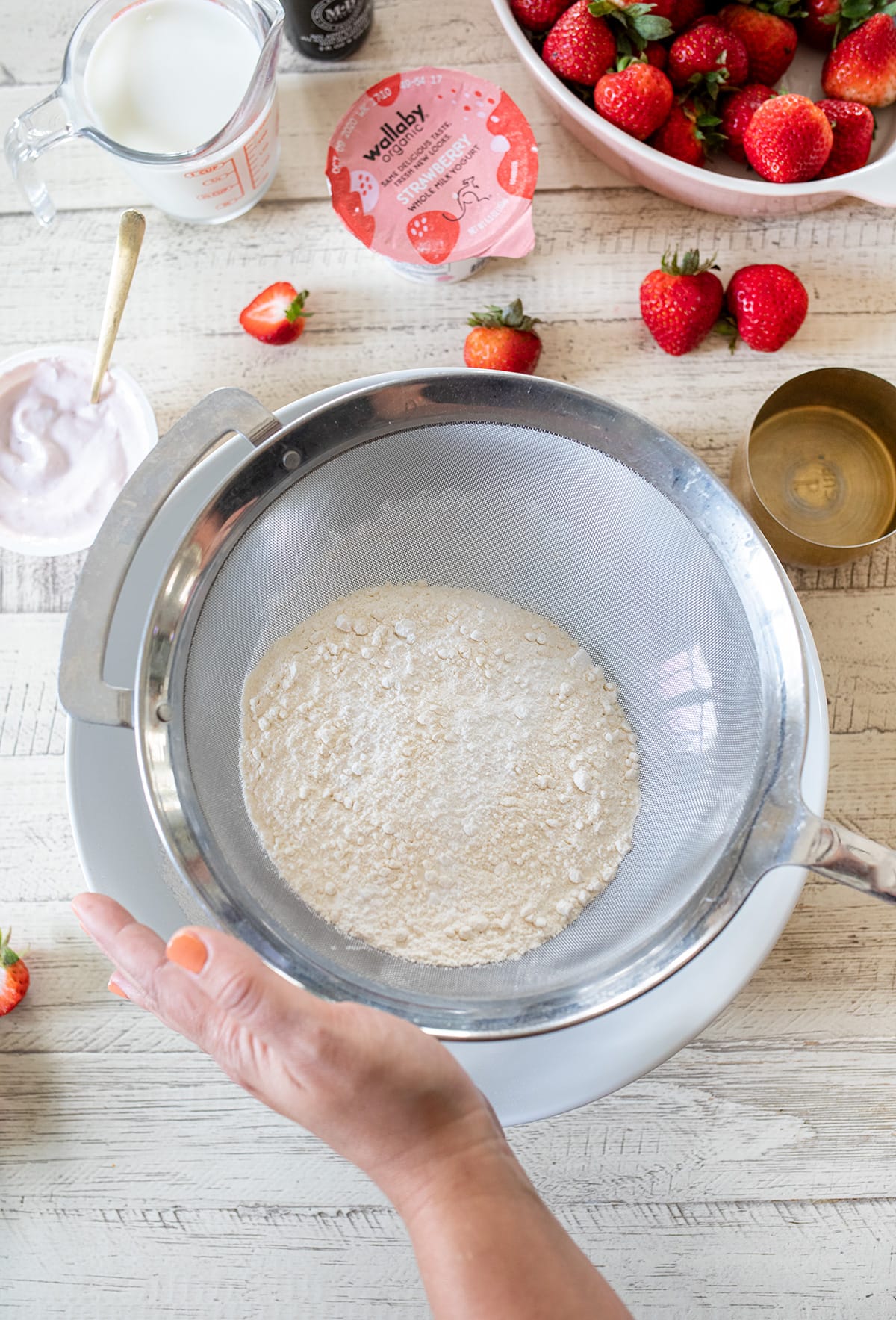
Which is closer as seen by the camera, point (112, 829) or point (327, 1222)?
point (112, 829)

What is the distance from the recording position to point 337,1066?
777 millimetres

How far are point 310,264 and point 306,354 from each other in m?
0.12

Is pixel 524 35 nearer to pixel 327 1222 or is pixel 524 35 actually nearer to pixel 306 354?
pixel 306 354

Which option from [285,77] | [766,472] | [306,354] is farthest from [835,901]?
[285,77]

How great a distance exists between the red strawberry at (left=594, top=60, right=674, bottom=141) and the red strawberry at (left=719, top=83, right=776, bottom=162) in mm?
80

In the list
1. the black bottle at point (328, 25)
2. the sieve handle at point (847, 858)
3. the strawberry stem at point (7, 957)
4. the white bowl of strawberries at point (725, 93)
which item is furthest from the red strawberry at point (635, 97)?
the strawberry stem at point (7, 957)

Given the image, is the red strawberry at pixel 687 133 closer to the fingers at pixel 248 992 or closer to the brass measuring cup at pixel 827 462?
the brass measuring cup at pixel 827 462

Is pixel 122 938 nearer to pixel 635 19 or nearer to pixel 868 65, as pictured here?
pixel 635 19

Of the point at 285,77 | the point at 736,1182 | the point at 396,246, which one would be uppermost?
the point at 285,77

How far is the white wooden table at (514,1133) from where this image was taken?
1168mm

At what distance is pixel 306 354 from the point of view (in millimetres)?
1274

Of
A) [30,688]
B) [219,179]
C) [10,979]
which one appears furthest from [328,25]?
[10,979]

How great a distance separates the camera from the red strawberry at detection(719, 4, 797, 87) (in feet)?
3.94

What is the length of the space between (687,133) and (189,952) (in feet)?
3.54
